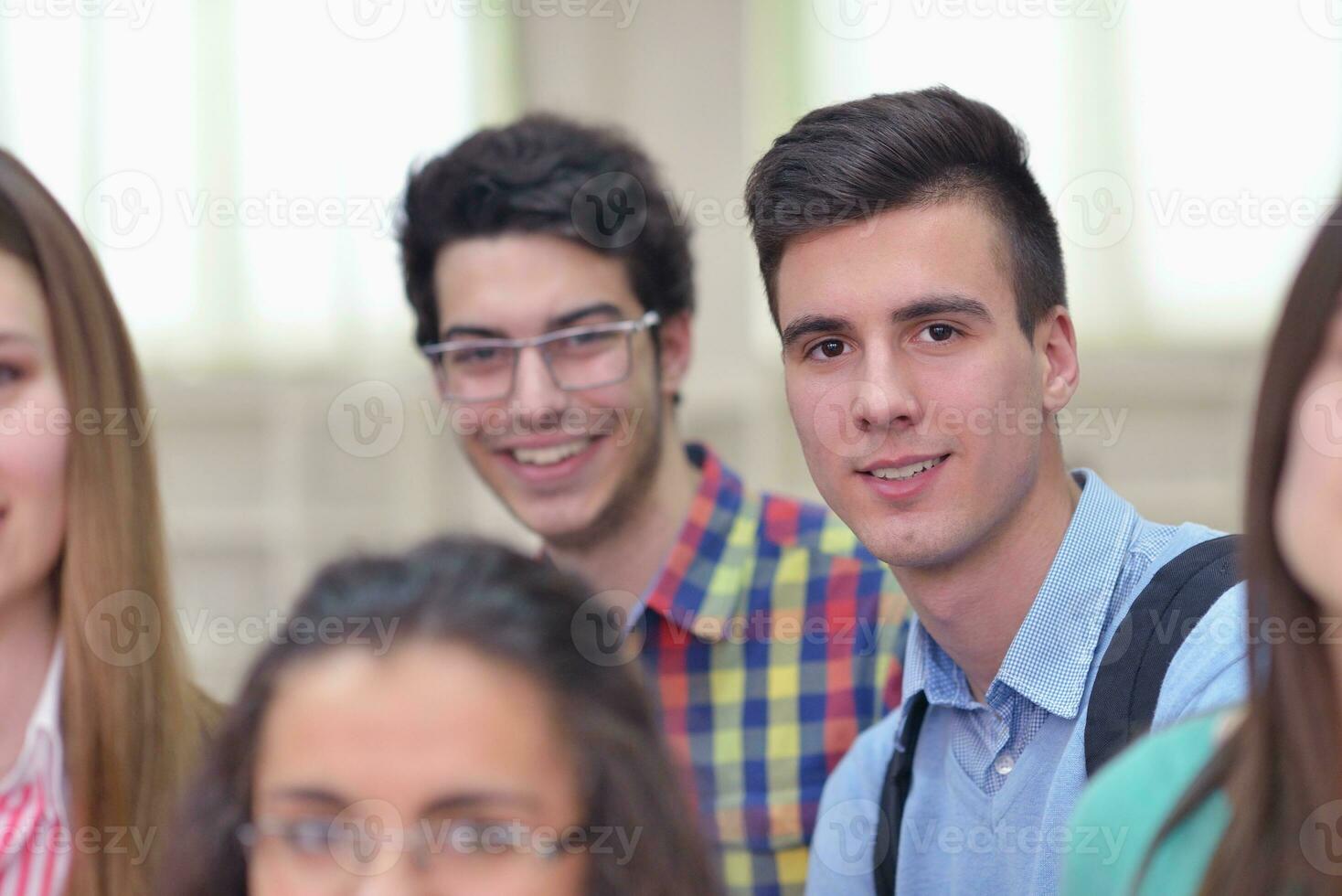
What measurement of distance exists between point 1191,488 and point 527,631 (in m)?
2.79

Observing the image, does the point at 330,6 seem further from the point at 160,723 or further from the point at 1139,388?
the point at 160,723

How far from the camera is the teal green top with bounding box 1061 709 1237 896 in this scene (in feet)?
3.44

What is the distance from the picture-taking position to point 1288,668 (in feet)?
3.32

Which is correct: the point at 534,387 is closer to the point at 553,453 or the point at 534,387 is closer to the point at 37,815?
the point at 553,453

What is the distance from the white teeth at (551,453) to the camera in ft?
7.04

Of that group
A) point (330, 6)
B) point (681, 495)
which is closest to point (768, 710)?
point (681, 495)

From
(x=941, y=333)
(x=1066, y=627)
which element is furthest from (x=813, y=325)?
(x=1066, y=627)

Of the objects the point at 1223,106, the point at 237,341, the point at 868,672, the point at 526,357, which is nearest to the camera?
the point at 868,672

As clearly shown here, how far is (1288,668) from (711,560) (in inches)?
45.9

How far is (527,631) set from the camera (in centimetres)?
109

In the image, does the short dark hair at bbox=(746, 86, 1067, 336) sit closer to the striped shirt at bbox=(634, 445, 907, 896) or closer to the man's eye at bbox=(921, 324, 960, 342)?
the man's eye at bbox=(921, 324, 960, 342)

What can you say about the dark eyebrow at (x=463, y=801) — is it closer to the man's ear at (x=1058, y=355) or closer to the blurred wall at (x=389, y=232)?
the man's ear at (x=1058, y=355)

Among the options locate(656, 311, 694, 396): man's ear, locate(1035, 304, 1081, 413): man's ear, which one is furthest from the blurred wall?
locate(1035, 304, 1081, 413): man's ear

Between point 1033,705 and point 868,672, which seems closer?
point 1033,705
